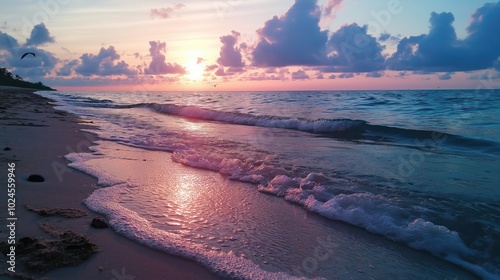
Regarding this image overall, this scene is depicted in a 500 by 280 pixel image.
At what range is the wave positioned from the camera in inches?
507

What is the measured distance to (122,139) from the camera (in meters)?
12.3

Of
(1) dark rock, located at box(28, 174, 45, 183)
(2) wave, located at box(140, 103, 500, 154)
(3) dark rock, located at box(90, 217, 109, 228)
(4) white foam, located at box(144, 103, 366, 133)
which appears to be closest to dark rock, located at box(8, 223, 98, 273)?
(3) dark rock, located at box(90, 217, 109, 228)

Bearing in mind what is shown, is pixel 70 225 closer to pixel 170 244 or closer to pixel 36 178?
pixel 170 244

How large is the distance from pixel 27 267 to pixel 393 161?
8.43 m

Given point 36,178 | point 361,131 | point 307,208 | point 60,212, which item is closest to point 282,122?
point 361,131

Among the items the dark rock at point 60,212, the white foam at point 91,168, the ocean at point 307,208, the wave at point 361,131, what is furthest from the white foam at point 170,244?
the wave at point 361,131

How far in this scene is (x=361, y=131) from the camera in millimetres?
17594

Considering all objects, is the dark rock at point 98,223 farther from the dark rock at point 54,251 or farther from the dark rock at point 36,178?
the dark rock at point 36,178

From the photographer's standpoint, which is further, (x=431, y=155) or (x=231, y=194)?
(x=431, y=155)

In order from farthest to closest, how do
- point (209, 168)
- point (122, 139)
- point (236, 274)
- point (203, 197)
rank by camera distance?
point (122, 139), point (209, 168), point (203, 197), point (236, 274)

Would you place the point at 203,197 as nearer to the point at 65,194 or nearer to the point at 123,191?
the point at 123,191

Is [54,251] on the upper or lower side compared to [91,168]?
upper

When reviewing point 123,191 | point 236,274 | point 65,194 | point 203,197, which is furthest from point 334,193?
point 65,194

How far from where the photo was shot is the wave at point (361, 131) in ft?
42.3
